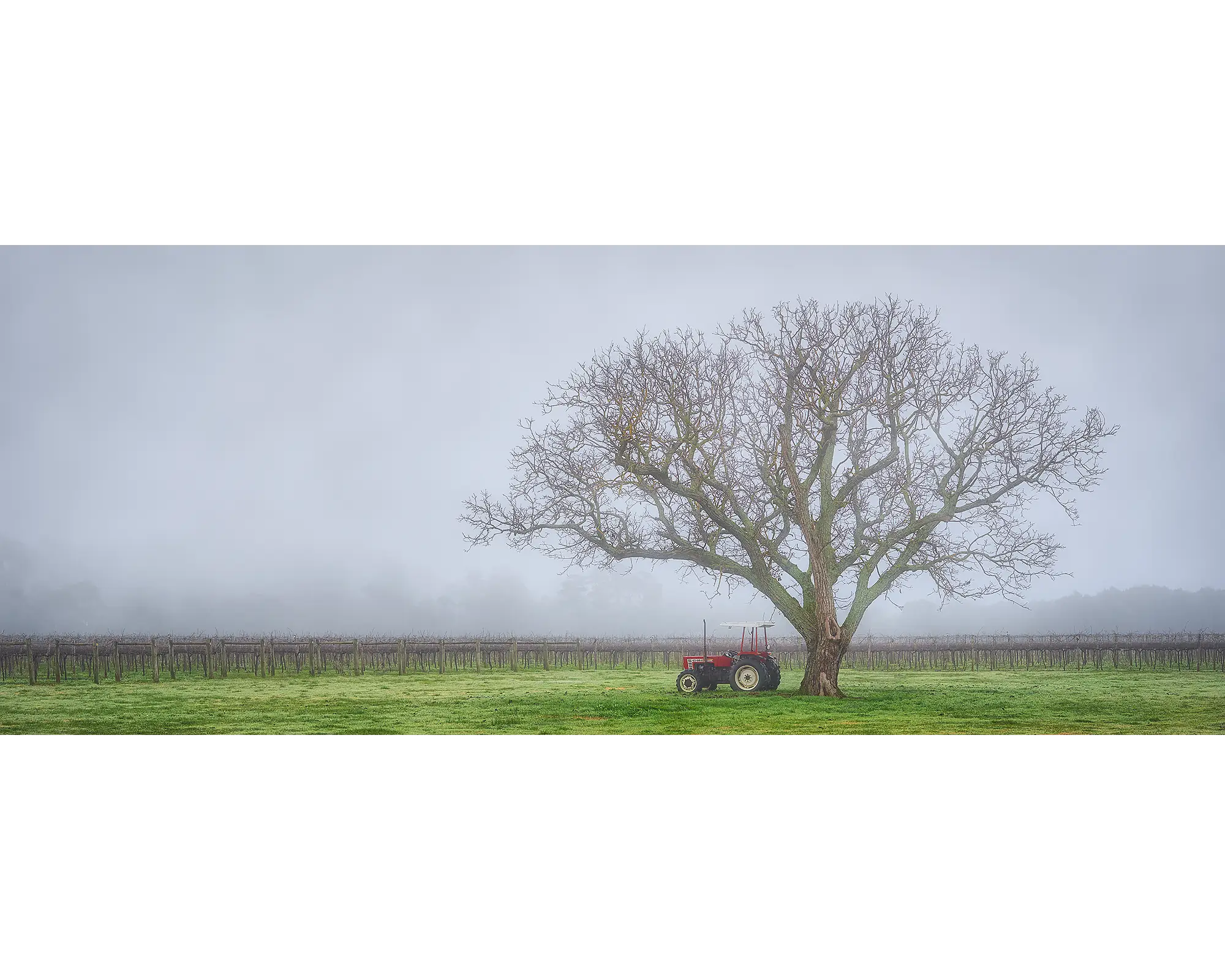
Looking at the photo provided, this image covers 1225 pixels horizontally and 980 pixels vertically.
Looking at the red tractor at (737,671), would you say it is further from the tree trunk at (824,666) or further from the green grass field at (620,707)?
the tree trunk at (824,666)

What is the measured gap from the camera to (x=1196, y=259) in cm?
1265

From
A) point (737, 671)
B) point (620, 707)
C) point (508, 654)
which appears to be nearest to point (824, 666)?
point (737, 671)

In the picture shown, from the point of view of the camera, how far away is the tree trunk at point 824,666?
44.2 ft

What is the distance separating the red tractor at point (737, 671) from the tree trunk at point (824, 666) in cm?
69

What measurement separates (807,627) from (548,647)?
32.6 feet

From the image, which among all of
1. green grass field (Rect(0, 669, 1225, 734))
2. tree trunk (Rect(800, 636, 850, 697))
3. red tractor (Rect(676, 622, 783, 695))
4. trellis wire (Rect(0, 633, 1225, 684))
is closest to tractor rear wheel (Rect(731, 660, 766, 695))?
red tractor (Rect(676, 622, 783, 695))

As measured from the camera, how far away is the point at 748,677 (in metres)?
14.0

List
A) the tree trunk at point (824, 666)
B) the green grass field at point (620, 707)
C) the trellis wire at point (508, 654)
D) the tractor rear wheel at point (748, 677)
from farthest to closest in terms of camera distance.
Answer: the trellis wire at point (508, 654)
the tractor rear wheel at point (748, 677)
the tree trunk at point (824, 666)
the green grass field at point (620, 707)

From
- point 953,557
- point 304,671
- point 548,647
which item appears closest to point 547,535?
point 953,557

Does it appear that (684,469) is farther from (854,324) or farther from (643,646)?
(643,646)

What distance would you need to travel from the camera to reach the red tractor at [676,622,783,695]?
13.9m

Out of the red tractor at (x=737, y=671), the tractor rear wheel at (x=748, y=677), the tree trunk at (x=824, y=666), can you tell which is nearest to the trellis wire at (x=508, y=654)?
the red tractor at (x=737, y=671)

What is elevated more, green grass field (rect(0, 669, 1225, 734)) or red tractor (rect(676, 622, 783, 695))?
red tractor (rect(676, 622, 783, 695))

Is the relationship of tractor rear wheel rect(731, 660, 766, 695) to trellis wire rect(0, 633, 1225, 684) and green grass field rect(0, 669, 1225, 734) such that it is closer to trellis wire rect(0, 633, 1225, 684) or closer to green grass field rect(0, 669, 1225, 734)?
green grass field rect(0, 669, 1225, 734)
